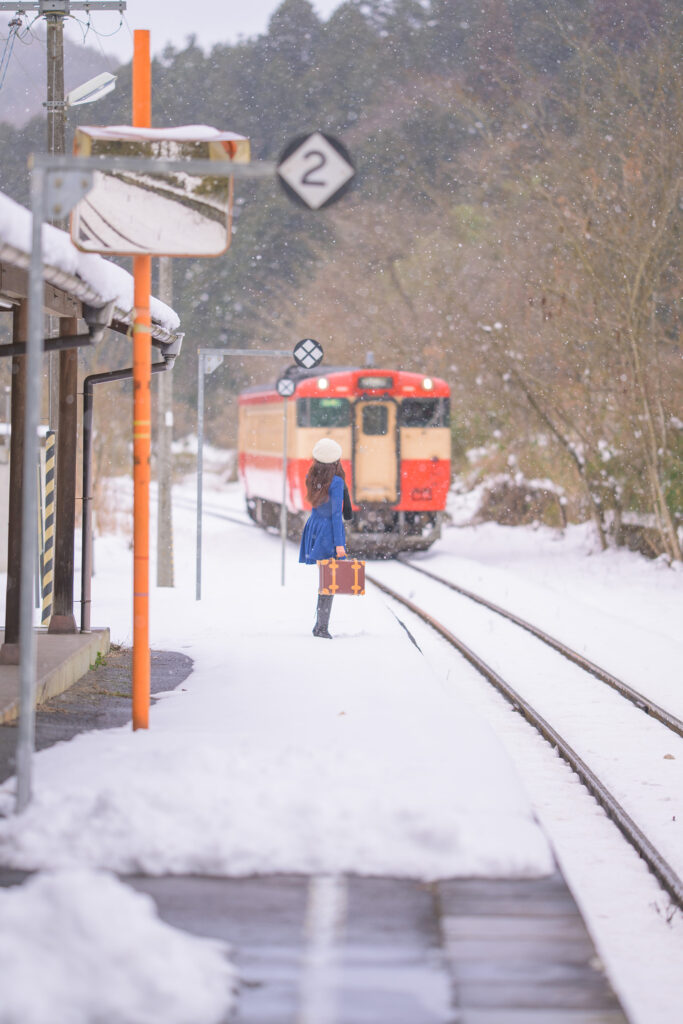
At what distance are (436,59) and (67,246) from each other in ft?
126

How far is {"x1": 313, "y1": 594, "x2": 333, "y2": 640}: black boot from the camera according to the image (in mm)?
10734

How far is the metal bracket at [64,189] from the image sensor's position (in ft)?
16.3

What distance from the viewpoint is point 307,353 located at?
15242 millimetres

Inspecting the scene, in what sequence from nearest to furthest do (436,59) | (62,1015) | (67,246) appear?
(62,1015)
(67,246)
(436,59)

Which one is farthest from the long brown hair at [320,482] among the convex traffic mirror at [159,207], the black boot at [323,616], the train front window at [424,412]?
the train front window at [424,412]

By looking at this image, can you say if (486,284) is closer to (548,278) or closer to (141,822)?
(548,278)

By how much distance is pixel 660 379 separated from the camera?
19.1 metres

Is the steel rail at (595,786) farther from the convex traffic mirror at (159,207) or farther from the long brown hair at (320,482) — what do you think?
the convex traffic mirror at (159,207)

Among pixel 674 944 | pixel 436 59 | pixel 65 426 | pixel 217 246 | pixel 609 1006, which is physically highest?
pixel 436 59

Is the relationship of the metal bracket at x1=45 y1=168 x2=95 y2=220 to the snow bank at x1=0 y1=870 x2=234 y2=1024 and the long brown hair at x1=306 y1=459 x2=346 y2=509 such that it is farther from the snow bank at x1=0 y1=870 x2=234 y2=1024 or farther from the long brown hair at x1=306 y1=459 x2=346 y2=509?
the long brown hair at x1=306 y1=459 x2=346 y2=509

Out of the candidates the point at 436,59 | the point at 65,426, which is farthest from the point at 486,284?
the point at 65,426

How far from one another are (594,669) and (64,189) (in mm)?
7467

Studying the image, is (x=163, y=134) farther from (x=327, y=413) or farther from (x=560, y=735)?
(x=327, y=413)

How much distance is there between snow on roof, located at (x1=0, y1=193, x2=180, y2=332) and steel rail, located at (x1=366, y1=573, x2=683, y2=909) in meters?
3.83
